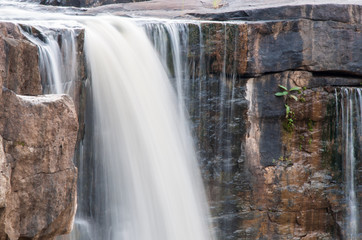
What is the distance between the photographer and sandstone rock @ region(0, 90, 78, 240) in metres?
3.90

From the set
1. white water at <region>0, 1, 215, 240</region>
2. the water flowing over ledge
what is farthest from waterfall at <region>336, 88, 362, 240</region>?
white water at <region>0, 1, 215, 240</region>

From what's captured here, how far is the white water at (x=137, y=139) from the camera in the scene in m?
6.60

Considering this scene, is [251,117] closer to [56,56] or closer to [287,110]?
[287,110]

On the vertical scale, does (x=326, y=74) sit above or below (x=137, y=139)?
above

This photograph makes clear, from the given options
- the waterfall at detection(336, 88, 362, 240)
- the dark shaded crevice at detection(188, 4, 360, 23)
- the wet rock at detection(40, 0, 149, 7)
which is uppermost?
the wet rock at detection(40, 0, 149, 7)

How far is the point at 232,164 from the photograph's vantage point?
7.79m

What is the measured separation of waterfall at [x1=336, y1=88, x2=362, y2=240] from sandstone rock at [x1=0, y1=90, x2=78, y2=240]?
17.5ft

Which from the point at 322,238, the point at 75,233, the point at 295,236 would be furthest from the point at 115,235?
the point at 322,238

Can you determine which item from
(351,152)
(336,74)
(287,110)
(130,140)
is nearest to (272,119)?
(287,110)

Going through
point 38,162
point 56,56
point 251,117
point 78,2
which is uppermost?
point 78,2

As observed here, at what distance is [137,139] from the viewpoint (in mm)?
6754

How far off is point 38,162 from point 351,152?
5.81m

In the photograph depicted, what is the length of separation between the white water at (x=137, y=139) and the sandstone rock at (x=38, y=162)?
7.61 ft

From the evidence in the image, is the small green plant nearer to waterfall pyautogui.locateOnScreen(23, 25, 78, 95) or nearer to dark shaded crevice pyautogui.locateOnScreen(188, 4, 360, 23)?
dark shaded crevice pyautogui.locateOnScreen(188, 4, 360, 23)
